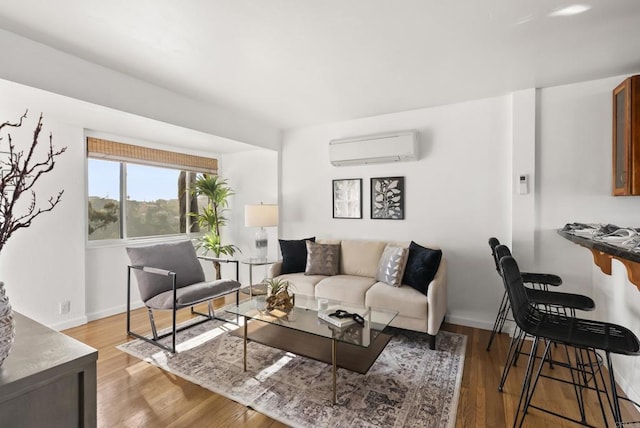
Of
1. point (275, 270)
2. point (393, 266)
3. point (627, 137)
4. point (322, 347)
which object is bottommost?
point (322, 347)

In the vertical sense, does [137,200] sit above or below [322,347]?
above

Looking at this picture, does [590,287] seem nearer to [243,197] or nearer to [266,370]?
[266,370]

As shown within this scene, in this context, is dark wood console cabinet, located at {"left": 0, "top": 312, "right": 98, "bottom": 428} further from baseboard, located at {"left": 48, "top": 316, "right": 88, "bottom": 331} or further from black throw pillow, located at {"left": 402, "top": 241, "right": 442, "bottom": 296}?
baseboard, located at {"left": 48, "top": 316, "right": 88, "bottom": 331}

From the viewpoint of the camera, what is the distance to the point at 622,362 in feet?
7.17

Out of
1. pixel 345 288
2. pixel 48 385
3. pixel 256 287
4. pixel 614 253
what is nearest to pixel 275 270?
pixel 256 287

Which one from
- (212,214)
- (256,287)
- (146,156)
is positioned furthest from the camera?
(212,214)

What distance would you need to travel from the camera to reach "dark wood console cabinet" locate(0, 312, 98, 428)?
838 millimetres

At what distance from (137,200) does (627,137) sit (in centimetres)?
508

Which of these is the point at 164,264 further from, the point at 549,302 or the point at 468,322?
the point at 549,302

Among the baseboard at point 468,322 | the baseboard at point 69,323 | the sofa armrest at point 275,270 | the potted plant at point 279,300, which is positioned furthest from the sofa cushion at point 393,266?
the baseboard at point 69,323

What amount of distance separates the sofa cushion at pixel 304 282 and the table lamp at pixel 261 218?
764 millimetres

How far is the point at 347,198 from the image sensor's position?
4.14 metres

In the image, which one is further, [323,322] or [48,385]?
[323,322]

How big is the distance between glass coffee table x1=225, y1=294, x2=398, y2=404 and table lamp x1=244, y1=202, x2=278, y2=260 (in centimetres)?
140
